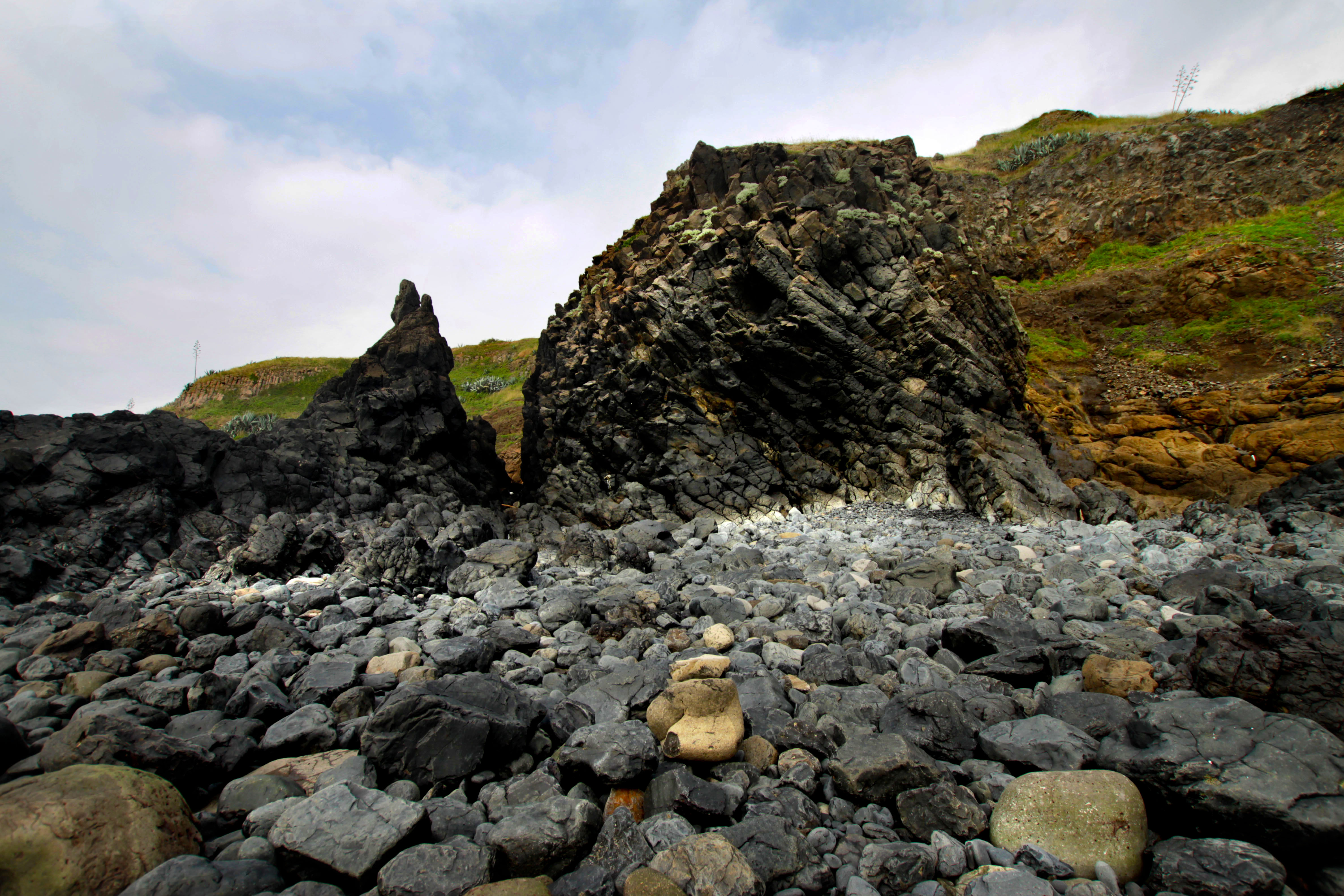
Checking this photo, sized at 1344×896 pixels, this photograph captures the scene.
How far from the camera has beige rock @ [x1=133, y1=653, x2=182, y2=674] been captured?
20.7ft

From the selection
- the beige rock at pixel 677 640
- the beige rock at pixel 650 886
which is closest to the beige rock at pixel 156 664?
the beige rock at pixel 677 640

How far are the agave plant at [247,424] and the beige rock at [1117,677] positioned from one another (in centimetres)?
4140

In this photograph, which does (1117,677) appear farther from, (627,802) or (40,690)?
(40,690)

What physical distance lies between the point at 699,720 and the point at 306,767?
122 inches

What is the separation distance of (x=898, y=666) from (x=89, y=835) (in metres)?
6.29

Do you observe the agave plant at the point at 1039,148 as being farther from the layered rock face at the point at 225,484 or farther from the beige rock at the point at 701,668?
the beige rock at the point at 701,668

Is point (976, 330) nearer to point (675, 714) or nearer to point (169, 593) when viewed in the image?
point (675, 714)

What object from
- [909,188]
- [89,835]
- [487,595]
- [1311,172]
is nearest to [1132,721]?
[89,835]

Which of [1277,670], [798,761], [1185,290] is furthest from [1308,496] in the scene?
[1185,290]

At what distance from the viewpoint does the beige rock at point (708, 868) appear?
9.78ft

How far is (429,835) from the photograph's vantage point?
355cm

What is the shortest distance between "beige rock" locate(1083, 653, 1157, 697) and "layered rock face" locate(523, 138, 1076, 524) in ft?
31.0

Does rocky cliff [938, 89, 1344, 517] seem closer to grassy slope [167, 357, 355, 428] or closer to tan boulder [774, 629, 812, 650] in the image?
tan boulder [774, 629, 812, 650]

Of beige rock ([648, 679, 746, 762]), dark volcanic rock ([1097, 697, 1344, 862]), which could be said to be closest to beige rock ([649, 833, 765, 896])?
beige rock ([648, 679, 746, 762])
